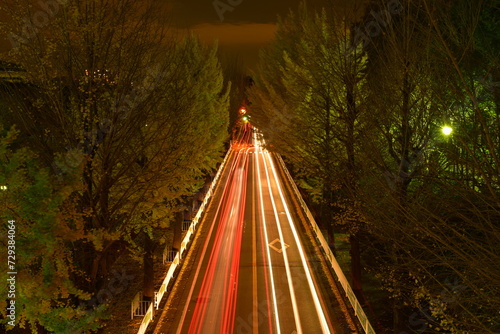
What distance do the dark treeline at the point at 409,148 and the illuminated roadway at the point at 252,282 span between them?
7.23 ft

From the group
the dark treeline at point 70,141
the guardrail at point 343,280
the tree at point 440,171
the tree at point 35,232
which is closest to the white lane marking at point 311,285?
the guardrail at point 343,280

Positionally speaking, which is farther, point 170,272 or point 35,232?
point 170,272

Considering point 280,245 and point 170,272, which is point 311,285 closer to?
point 280,245

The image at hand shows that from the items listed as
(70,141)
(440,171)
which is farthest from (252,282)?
(440,171)

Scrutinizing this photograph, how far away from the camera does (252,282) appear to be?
54.8 ft

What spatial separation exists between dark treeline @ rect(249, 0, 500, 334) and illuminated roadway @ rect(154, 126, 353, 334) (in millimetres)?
2202

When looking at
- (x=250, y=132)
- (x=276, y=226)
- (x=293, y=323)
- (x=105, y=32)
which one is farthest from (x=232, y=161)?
(x=105, y=32)

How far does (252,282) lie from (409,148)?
944 cm

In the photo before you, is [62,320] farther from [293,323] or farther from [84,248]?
[293,323]

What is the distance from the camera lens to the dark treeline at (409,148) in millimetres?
6590

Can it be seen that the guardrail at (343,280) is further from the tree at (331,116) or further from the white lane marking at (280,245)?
the white lane marking at (280,245)

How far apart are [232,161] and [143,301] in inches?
1365

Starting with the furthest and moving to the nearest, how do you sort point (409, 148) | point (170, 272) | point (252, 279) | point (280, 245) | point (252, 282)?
point (280, 245) → point (252, 279) → point (170, 272) → point (252, 282) → point (409, 148)

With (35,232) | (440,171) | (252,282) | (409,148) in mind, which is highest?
(409,148)
